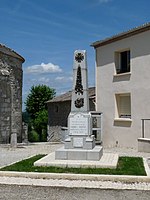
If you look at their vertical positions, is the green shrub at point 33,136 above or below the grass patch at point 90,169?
below

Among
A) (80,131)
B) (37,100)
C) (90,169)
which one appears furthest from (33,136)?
(90,169)

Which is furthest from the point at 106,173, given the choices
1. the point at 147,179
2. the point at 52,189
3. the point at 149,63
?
the point at 149,63

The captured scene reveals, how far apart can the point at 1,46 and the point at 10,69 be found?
1.75m

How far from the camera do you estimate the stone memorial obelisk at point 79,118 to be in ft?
31.4

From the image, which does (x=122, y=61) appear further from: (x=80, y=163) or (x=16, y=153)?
(x=80, y=163)

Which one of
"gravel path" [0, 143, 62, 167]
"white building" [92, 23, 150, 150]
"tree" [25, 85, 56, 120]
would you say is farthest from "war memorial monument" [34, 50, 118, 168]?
"tree" [25, 85, 56, 120]

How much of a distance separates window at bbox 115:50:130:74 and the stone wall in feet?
20.5

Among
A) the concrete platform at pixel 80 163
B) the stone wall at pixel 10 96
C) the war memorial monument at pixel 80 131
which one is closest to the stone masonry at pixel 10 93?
the stone wall at pixel 10 96

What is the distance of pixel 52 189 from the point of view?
20.8 feet

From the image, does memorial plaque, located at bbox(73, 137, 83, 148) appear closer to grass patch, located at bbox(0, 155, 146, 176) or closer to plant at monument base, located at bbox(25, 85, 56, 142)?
grass patch, located at bbox(0, 155, 146, 176)

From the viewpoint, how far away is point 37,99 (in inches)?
1646

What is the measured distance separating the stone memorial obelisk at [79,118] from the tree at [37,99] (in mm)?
31689

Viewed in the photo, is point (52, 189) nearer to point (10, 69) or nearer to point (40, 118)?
point (10, 69)

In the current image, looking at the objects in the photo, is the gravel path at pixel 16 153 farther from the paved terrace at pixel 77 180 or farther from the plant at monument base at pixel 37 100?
the plant at monument base at pixel 37 100
